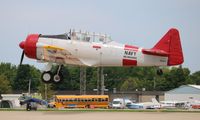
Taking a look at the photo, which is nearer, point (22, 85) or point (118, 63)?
point (118, 63)

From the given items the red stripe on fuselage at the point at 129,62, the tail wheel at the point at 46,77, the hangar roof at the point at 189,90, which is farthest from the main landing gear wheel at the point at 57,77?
the hangar roof at the point at 189,90

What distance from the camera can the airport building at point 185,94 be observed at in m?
93.4

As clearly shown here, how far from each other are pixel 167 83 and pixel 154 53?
10128 cm

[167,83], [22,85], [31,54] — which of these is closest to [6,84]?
[22,85]

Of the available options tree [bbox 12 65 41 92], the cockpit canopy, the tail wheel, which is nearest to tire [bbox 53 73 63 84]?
the tail wheel

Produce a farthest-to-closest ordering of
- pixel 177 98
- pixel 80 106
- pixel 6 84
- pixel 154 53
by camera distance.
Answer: pixel 6 84, pixel 177 98, pixel 80 106, pixel 154 53

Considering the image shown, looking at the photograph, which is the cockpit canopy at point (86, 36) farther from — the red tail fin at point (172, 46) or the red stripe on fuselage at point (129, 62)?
the red tail fin at point (172, 46)

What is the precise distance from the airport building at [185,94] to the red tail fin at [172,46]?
57791 millimetres

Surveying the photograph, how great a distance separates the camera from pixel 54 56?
118 feet

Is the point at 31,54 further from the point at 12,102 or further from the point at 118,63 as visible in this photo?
the point at 12,102

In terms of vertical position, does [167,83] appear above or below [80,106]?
above

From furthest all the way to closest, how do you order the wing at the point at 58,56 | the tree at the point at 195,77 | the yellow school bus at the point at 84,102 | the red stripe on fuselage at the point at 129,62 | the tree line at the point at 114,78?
the tree at the point at 195,77 < the tree line at the point at 114,78 < the yellow school bus at the point at 84,102 < the red stripe on fuselage at the point at 129,62 < the wing at the point at 58,56

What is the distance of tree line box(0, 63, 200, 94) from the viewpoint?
134625mm

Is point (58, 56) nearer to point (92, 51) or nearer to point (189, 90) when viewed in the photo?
point (92, 51)
